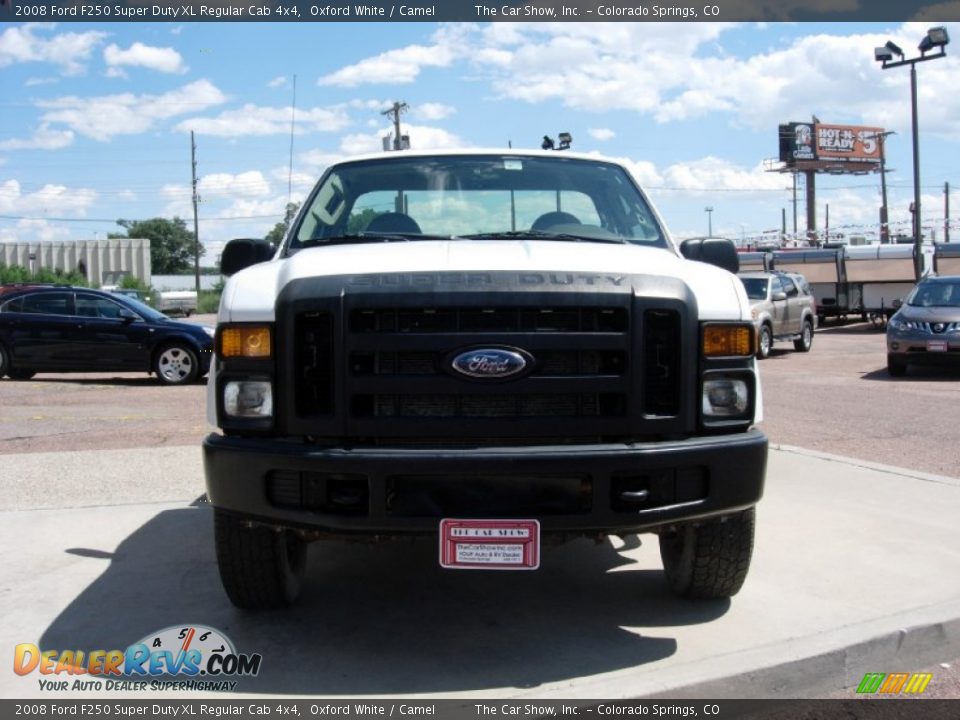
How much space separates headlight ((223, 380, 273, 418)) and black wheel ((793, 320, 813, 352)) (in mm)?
20439

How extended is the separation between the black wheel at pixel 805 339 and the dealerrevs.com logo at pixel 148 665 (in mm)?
20421

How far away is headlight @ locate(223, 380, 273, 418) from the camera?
3.76m

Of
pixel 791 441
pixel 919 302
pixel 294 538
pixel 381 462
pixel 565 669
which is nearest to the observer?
pixel 381 462

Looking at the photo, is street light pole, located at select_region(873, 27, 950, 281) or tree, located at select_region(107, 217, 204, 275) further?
tree, located at select_region(107, 217, 204, 275)

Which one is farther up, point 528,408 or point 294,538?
point 528,408

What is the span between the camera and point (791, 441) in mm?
9453

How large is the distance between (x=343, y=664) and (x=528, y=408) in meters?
1.21

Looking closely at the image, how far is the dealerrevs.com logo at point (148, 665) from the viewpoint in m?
3.70

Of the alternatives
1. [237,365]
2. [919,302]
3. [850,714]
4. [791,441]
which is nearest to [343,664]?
[237,365]

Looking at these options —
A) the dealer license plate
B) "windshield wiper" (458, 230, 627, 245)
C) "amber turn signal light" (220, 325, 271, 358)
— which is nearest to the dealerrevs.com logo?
the dealer license plate

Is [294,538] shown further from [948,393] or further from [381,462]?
[948,393]

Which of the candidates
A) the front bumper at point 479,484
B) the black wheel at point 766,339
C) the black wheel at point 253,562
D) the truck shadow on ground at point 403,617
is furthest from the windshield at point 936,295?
the black wheel at point 253,562

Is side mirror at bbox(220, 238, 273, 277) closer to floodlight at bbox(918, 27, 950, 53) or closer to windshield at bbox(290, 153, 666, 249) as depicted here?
windshield at bbox(290, 153, 666, 249)

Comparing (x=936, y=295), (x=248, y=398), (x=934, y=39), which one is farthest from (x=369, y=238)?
(x=934, y=39)
